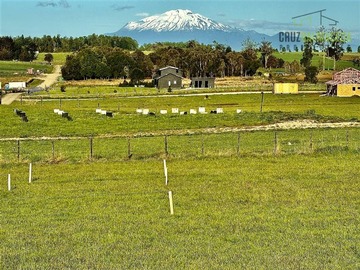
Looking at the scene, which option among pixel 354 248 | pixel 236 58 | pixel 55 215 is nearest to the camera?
pixel 354 248

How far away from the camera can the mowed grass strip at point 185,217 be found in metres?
15.0

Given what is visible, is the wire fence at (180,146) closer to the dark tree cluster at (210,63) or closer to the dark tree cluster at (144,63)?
the dark tree cluster at (144,63)

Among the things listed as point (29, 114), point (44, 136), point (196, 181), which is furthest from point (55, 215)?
point (29, 114)

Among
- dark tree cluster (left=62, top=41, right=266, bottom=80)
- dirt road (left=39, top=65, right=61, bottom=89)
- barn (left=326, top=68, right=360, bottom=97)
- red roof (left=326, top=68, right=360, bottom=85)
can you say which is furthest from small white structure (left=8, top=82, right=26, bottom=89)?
red roof (left=326, top=68, right=360, bottom=85)

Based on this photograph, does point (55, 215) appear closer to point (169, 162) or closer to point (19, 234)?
point (19, 234)

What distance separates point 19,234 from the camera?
1783 cm

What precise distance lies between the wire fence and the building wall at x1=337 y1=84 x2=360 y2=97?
5499cm

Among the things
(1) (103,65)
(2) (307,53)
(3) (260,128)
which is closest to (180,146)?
(3) (260,128)

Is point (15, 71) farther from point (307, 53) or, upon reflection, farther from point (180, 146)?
point (180, 146)

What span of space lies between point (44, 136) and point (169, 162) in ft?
60.8

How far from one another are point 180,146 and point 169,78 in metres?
97.2

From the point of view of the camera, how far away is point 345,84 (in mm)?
102125

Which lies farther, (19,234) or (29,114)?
(29,114)

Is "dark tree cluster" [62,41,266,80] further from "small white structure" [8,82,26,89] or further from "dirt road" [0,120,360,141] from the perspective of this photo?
"dirt road" [0,120,360,141]
